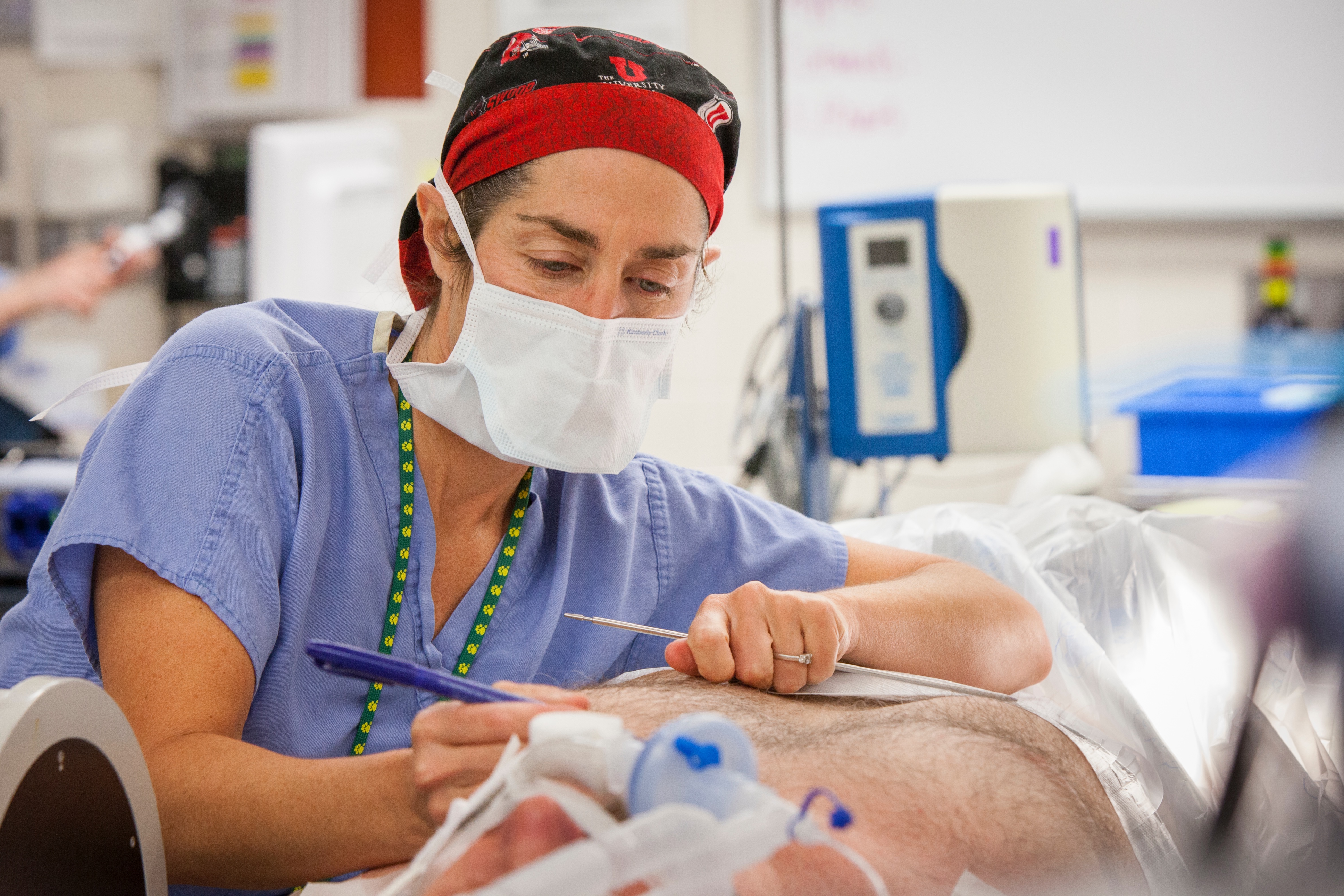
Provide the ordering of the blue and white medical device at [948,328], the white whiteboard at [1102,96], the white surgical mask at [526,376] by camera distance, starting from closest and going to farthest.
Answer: the white surgical mask at [526,376], the blue and white medical device at [948,328], the white whiteboard at [1102,96]

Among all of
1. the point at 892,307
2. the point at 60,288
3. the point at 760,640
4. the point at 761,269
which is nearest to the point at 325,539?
the point at 760,640

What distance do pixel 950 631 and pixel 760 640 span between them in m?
0.27

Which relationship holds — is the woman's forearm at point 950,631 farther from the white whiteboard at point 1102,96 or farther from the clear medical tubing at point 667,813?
the white whiteboard at point 1102,96

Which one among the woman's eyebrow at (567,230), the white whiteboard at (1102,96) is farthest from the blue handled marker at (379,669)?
the white whiteboard at (1102,96)

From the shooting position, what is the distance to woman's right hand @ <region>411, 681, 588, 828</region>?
1.99 ft

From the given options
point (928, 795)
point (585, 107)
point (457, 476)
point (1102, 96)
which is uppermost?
point (1102, 96)

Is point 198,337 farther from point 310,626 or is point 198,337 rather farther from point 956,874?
point 956,874

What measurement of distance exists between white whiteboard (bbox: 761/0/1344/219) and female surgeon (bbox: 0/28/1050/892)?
2128mm

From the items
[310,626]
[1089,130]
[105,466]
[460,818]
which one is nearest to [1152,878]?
[460,818]

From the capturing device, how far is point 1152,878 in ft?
2.84

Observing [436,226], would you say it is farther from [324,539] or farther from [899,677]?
[899,677]

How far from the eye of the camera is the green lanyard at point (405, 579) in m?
0.99

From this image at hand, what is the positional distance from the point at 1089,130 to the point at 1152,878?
2.71m

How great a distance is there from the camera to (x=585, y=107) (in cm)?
101
